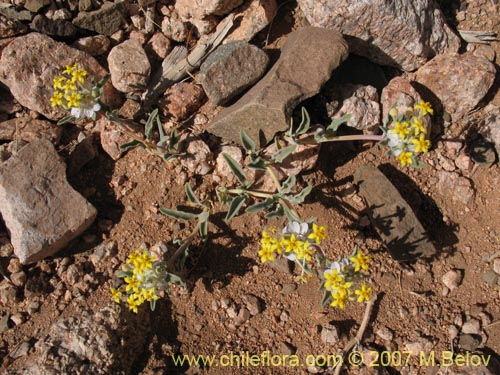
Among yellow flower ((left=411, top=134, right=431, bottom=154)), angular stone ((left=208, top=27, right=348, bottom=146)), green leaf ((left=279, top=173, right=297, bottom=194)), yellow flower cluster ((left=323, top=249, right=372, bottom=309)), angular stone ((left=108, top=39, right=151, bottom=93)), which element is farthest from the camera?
angular stone ((left=108, top=39, right=151, bottom=93))

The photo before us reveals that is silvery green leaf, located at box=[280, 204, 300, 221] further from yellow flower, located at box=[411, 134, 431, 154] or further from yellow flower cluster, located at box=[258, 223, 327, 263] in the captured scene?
yellow flower, located at box=[411, 134, 431, 154]

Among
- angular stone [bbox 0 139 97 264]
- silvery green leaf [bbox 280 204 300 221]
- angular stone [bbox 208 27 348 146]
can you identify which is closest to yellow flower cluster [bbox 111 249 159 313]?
angular stone [bbox 0 139 97 264]

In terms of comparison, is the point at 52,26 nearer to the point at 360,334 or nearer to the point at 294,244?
the point at 294,244

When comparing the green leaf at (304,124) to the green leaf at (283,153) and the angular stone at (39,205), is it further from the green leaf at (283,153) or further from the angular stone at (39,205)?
the angular stone at (39,205)

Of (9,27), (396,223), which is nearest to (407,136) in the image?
(396,223)

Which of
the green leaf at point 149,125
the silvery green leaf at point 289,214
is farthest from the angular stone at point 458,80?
the green leaf at point 149,125

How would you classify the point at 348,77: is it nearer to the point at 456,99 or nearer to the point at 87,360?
the point at 456,99

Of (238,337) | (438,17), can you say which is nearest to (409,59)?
(438,17)
